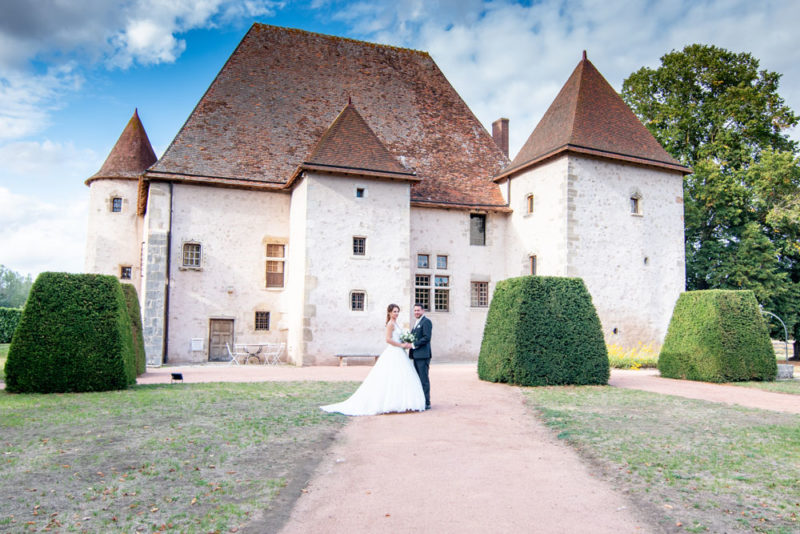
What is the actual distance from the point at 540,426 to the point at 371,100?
18535mm

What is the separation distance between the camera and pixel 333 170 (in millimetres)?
18547

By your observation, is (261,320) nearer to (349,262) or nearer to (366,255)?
(349,262)

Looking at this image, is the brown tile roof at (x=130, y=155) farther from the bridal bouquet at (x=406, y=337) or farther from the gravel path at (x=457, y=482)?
the gravel path at (x=457, y=482)

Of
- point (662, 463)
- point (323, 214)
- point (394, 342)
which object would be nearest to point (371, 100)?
point (323, 214)

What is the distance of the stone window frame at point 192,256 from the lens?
63.8 feet

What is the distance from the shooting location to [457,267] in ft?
72.2

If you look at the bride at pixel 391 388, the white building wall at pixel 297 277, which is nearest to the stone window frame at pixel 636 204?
the white building wall at pixel 297 277

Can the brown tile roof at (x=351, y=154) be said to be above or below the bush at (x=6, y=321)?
Result: above

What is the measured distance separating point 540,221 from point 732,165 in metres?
12.8

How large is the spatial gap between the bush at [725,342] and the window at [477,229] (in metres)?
9.32

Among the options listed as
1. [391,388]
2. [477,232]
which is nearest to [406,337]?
[391,388]

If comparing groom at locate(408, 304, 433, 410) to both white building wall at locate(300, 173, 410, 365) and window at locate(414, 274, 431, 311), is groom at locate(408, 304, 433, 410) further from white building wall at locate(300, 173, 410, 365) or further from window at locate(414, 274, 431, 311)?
window at locate(414, 274, 431, 311)

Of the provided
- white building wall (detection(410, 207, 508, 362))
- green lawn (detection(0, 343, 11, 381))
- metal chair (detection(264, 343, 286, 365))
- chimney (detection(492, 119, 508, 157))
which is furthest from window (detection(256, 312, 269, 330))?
chimney (detection(492, 119, 508, 157))

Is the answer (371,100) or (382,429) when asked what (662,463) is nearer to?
(382,429)
